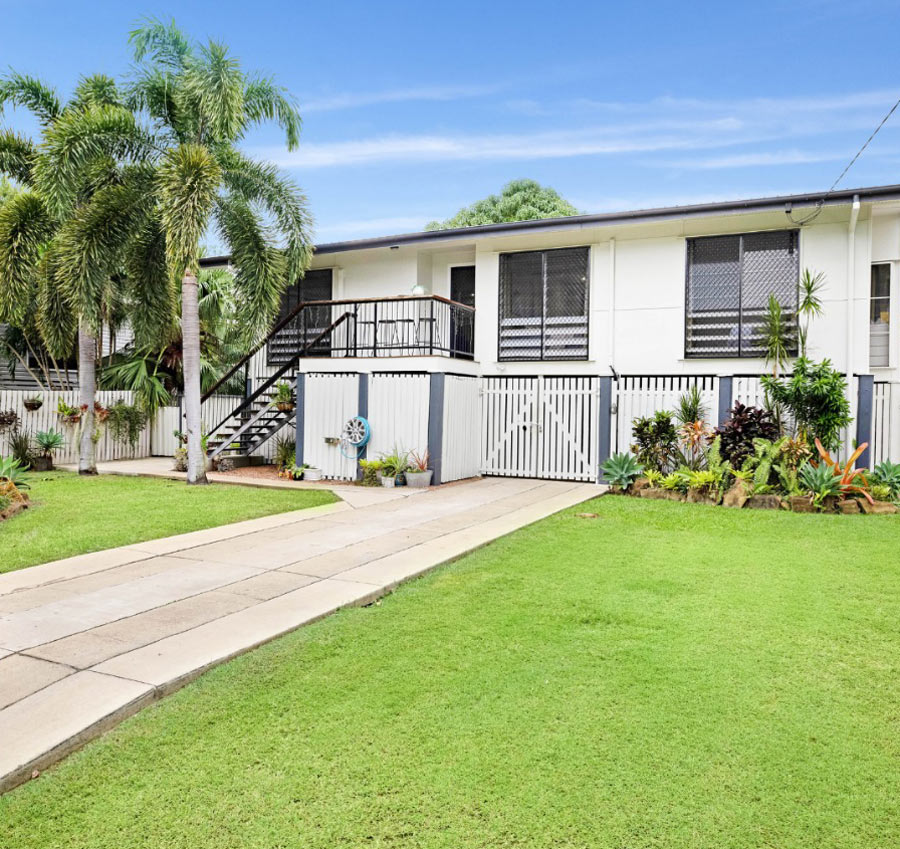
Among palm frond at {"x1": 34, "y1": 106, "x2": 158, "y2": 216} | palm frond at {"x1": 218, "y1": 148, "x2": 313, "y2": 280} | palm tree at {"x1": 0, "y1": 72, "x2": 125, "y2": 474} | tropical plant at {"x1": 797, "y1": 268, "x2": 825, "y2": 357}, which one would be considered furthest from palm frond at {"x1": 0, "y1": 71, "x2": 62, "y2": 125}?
tropical plant at {"x1": 797, "y1": 268, "x2": 825, "y2": 357}

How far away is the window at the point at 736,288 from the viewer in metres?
13.0

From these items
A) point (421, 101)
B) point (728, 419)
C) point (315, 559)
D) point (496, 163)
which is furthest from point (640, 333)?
point (496, 163)

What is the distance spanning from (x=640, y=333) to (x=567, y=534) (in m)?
7.00

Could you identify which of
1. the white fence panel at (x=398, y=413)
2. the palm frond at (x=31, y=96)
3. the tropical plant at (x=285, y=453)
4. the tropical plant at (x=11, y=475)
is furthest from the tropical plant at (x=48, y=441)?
the white fence panel at (x=398, y=413)

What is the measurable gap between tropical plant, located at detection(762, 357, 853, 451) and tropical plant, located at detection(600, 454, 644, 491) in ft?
7.99

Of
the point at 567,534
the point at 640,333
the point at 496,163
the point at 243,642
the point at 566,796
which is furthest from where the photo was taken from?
the point at 496,163

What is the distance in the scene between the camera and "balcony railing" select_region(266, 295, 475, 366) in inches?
545

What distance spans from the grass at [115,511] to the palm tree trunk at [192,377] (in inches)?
16.3

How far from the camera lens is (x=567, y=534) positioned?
8.01 m

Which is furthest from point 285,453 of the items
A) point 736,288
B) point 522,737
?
point 522,737

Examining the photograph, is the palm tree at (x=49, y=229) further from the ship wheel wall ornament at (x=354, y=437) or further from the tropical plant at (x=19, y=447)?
the ship wheel wall ornament at (x=354, y=437)

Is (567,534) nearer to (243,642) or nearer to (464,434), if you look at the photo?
(243,642)

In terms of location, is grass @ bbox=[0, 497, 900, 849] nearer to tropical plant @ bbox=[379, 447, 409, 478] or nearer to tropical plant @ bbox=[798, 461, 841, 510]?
tropical plant @ bbox=[798, 461, 841, 510]

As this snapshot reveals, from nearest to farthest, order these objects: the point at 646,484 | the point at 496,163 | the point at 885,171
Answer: the point at 646,484 → the point at 885,171 → the point at 496,163
